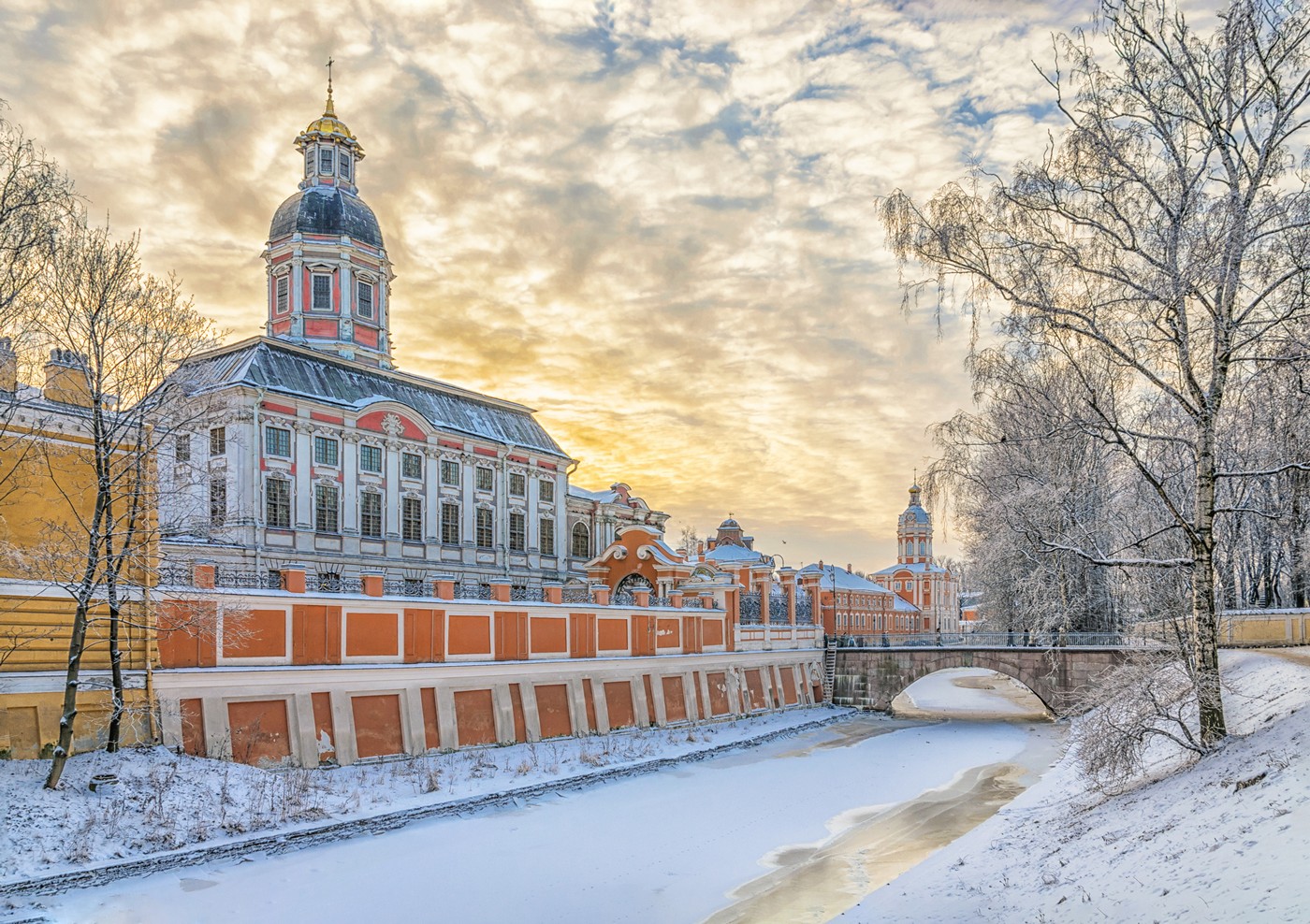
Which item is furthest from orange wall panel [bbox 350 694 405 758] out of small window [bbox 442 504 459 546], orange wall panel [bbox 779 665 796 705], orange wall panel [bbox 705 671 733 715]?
orange wall panel [bbox 779 665 796 705]

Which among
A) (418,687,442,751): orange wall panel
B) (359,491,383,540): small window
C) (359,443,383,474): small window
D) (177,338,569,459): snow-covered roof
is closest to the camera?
(418,687,442,751): orange wall panel

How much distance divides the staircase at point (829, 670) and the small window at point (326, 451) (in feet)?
79.4

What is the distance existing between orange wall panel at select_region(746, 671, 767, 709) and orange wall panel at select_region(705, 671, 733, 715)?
1.88 metres

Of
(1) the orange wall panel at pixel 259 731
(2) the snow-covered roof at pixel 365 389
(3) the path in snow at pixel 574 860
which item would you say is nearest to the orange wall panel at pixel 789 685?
(2) the snow-covered roof at pixel 365 389

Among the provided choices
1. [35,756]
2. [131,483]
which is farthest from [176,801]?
[131,483]

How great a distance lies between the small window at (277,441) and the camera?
34281 mm

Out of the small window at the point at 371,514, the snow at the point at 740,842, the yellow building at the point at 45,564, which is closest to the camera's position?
the snow at the point at 740,842

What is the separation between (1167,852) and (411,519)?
1322 inches

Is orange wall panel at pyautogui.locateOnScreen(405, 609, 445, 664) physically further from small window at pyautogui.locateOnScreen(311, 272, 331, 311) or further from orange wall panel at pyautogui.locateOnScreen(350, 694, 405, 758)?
small window at pyautogui.locateOnScreen(311, 272, 331, 311)

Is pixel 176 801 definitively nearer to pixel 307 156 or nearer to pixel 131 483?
pixel 131 483

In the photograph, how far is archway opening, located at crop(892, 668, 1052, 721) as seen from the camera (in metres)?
42.6

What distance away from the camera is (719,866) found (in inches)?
679

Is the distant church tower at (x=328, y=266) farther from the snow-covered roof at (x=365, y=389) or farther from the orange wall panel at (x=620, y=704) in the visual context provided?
the orange wall panel at (x=620, y=704)

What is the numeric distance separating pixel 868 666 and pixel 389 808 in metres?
30.2
